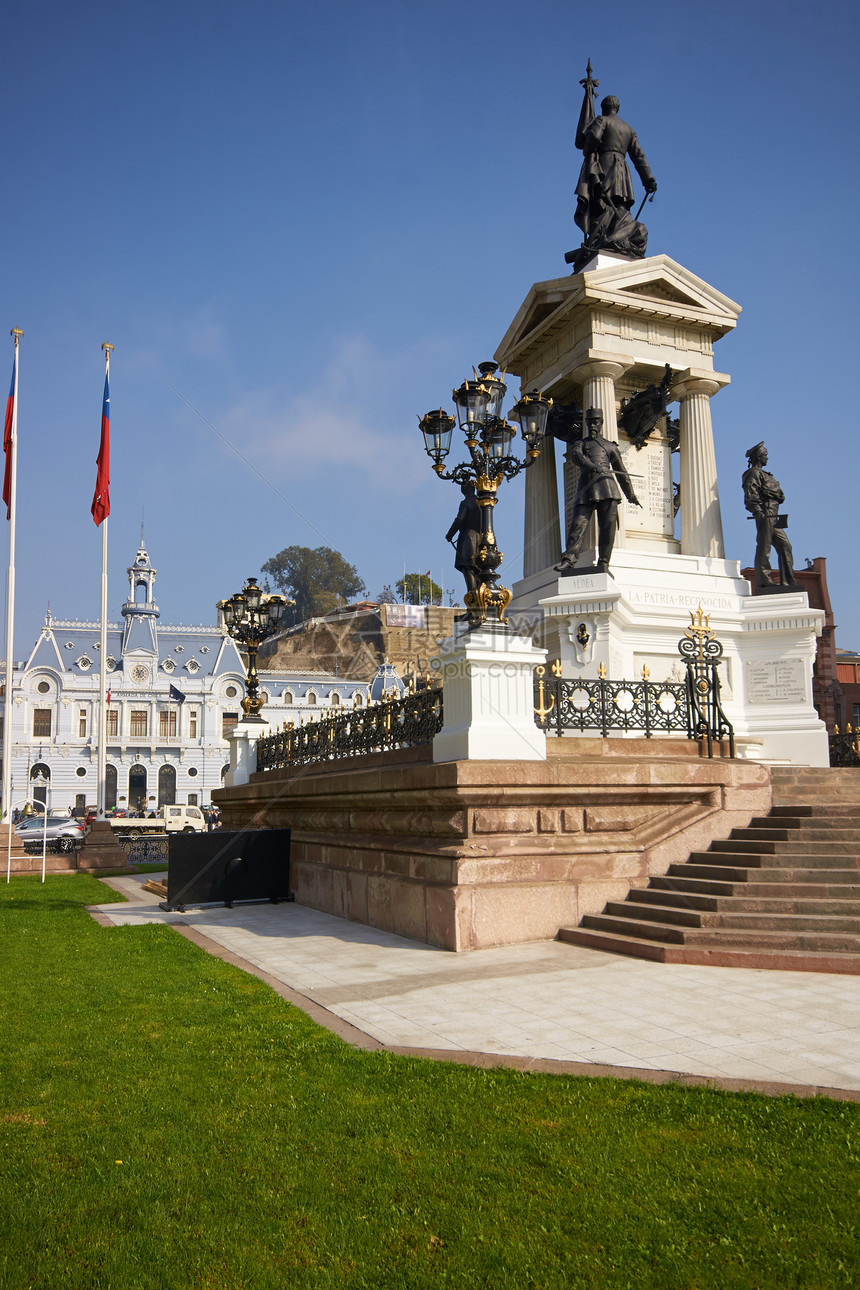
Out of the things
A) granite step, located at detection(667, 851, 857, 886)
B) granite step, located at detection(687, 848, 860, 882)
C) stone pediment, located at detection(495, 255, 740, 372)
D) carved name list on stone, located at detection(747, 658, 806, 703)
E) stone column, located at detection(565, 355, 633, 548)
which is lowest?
granite step, located at detection(667, 851, 857, 886)

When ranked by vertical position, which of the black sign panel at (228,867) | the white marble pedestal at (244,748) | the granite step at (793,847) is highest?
the white marble pedestal at (244,748)

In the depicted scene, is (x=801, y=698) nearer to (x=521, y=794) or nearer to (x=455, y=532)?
(x=455, y=532)

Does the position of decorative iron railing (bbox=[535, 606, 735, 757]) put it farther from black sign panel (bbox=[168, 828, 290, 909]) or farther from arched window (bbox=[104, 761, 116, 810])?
arched window (bbox=[104, 761, 116, 810])

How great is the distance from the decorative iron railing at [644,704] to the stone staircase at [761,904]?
4.94 feet

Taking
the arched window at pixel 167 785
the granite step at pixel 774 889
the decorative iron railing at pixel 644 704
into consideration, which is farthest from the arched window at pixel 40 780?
the granite step at pixel 774 889

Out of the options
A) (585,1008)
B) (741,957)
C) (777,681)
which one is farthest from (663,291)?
(585,1008)

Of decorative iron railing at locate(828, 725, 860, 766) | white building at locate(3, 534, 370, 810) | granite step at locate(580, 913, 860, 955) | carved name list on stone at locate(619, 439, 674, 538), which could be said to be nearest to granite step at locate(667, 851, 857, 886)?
granite step at locate(580, 913, 860, 955)

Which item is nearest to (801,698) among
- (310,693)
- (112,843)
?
(112,843)

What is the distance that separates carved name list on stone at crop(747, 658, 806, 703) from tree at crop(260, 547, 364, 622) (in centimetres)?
9335

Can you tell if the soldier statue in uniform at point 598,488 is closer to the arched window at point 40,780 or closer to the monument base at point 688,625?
the monument base at point 688,625

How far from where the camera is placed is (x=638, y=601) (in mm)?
16594

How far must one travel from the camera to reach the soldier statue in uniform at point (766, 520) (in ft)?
58.0

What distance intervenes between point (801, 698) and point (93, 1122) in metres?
14.2

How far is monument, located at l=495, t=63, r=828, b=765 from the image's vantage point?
53.0ft
